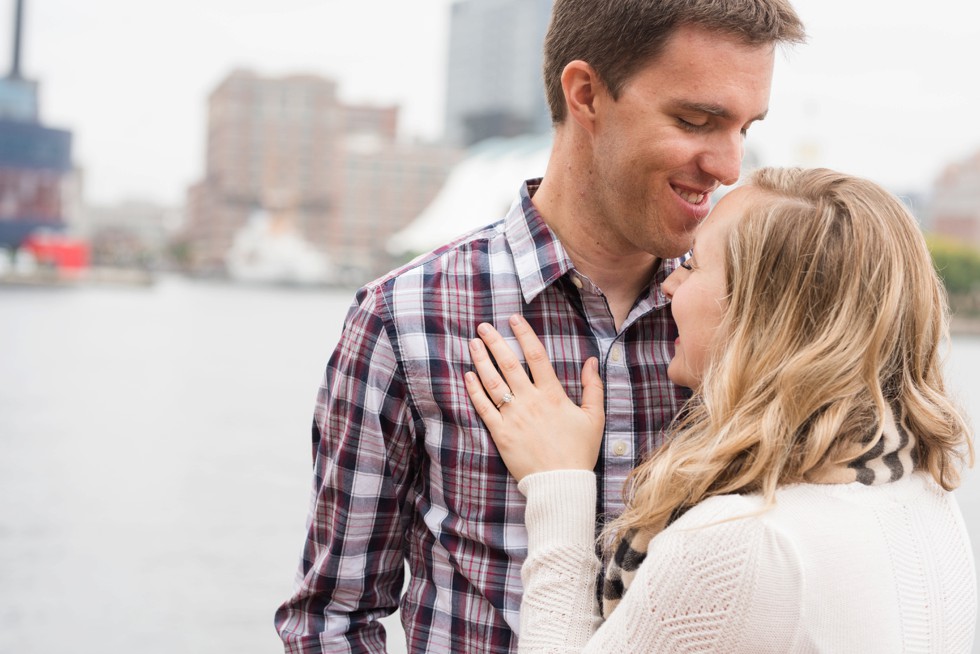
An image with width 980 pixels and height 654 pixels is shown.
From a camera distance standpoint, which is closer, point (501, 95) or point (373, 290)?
point (373, 290)

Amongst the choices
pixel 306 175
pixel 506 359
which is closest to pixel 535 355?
pixel 506 359

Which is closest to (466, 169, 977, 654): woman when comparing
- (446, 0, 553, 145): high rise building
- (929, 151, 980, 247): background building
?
(929, 151, 980, 247): background building

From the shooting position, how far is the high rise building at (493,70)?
75375 mm

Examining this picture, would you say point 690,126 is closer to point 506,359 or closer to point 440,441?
point 506,359

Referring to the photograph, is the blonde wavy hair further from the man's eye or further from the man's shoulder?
the man's shoulder

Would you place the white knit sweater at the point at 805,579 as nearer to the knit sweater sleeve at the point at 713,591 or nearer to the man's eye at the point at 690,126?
the knit sweater sleeve at the point at 713,591

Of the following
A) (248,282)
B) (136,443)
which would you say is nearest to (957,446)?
(136,443)

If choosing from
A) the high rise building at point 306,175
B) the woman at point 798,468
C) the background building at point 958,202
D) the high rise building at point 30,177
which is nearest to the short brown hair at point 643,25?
the woman at point 798,468

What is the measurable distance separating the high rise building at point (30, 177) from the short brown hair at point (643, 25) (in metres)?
56.6

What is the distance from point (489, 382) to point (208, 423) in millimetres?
8175

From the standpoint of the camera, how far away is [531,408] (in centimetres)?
112

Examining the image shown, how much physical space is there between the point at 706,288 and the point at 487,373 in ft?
0.85

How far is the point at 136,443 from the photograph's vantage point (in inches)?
310

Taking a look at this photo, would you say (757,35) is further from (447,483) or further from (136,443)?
(136,443)
